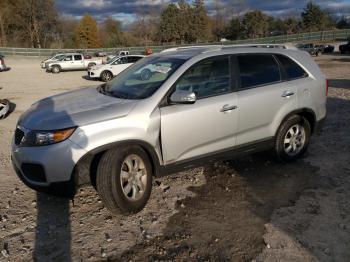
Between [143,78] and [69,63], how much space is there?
26.9m

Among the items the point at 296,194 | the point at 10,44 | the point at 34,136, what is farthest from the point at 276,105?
the point at 10,44

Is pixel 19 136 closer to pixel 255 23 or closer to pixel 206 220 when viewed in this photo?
pixel 206 220

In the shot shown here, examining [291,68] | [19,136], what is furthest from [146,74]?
[291,68]

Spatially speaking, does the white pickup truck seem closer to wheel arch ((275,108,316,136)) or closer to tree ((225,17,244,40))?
wheel arch ((275,108,316,136))

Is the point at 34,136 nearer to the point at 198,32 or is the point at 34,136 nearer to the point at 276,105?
the point at 276,105

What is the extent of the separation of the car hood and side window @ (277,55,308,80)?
2.40 m

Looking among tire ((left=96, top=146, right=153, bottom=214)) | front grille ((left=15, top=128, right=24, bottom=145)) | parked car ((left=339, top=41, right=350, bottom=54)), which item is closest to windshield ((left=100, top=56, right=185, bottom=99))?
tire ((left=96, top=146, right=153, bottom=214))

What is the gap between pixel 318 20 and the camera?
7700 cm

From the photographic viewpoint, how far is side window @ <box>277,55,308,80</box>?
18.5 feet

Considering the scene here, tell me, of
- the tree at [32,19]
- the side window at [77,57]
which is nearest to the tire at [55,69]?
the side window at [77,57]

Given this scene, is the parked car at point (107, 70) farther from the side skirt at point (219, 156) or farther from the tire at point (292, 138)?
the side skirt at point (219, 156)

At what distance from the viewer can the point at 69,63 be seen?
30.5 m

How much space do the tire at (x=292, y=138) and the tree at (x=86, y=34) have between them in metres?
65.6

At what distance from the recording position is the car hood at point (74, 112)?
4105 millimetres
